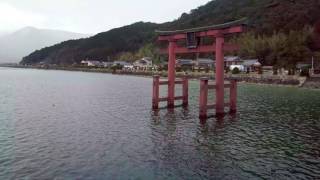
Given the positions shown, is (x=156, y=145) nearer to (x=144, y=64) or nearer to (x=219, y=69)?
(x=219, y=69)

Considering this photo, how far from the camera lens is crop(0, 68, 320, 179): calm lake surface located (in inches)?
624

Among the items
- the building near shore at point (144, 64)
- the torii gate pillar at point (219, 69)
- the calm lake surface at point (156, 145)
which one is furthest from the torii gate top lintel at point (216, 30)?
the building near shore at point (144, 64)

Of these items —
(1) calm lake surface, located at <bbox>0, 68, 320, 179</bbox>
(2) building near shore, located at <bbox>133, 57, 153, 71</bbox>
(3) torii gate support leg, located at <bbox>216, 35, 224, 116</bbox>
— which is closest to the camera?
(1) calm lake surface, located at <bbox>0, 68, 320, 179</bbox>

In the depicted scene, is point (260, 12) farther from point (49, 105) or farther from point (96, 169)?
point (96, 169)

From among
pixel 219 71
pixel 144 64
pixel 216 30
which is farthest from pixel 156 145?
pixel 144 64

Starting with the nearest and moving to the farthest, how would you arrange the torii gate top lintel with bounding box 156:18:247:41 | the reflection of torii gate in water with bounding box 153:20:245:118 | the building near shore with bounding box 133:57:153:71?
the torii gate top lintel with bounding box 156:18:247:41
the reflection of torii gate in water with bounding box 153:20:245:118
the building near shore with bounding box 133:57:153:71

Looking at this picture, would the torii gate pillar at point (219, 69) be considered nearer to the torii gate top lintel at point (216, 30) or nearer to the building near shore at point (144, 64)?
the torii gate top lintel at point (216, 30)

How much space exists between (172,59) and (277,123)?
12.8 metres

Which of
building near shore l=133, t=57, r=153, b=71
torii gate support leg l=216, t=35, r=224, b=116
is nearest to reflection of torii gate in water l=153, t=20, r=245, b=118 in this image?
torii gate support leg l=216, t=35, r=224, b=116

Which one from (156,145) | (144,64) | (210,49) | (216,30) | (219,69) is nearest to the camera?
(156,145)

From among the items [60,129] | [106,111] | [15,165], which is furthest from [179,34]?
[15,165]

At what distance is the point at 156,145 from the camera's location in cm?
2072

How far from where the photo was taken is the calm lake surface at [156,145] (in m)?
15.8

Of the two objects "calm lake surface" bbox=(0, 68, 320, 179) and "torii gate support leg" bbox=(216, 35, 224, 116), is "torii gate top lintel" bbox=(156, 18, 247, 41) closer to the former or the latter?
"torii gate support leg" bbox=(216, 35, 224, 116)
